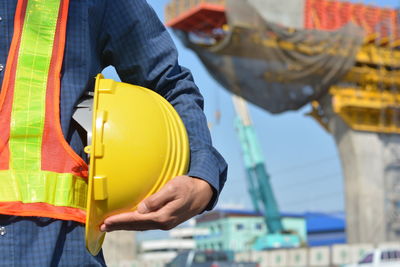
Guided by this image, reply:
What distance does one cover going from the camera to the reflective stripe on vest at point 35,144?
1.60 meters

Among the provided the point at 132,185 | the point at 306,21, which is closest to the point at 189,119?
the point at 132,185

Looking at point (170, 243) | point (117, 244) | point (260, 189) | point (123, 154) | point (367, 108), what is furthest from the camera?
point (170, 243)

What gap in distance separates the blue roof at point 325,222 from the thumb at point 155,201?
8473 centimetres

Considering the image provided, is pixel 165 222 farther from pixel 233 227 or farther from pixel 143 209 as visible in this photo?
pixel 233 227

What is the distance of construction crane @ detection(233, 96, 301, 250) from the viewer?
52375 millimetres

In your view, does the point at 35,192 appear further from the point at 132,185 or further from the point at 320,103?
the point at 320,103

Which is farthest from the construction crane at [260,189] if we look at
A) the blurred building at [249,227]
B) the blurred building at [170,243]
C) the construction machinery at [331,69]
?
the blurred building at [170,243]

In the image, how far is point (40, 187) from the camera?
1.61 m

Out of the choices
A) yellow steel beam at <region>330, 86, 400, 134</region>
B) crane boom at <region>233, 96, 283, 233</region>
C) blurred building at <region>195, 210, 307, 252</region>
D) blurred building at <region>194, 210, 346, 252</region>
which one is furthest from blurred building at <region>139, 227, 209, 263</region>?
yellow steel beam at <region>330, 86, 400, 134</region>

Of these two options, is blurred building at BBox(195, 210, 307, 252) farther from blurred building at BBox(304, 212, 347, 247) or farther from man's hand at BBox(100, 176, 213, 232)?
man's hand at BBox(100, 176, 213, 232)

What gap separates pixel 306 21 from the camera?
29.9 meters

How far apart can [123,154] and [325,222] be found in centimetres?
8624

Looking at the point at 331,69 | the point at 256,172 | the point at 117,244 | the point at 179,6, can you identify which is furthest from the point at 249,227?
the point at 117,244

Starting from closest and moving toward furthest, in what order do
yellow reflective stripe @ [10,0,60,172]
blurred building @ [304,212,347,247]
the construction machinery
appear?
yellow reflective stripe @ [10,0,60,172], the construction machinery, blurred building @ [304,212,347,247]
